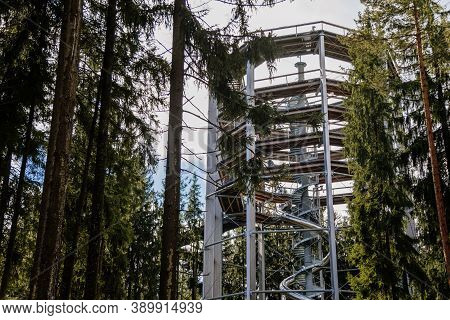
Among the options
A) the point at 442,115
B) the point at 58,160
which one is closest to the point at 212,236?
the point at 442,115

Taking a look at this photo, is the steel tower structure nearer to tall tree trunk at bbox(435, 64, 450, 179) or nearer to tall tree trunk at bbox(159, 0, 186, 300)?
tall tree trunk at bbox(435, 64, 450, 179)

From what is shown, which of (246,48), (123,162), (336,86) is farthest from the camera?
(336,86)

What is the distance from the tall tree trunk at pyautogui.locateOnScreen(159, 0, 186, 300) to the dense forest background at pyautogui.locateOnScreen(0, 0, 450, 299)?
21mm

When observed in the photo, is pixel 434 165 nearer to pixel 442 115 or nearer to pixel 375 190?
pixel 442 115

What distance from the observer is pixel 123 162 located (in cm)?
1116

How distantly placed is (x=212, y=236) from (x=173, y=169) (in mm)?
10836

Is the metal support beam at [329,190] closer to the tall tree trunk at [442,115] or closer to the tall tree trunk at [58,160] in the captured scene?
the tall tree trunk at [442,115]

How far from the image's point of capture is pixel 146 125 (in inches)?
405

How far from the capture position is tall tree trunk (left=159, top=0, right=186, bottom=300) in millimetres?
7012
